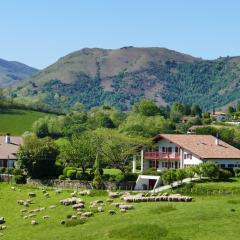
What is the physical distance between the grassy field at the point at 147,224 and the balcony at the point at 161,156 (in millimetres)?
37007

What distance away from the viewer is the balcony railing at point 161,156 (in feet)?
334

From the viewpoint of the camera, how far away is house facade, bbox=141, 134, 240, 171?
317ft

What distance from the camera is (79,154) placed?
10256cm

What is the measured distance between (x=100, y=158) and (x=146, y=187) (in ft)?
54.4

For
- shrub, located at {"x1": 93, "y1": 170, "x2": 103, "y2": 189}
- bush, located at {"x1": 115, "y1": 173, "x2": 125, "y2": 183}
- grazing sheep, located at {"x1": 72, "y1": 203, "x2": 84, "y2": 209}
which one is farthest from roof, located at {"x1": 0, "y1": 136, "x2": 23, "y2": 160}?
grazing sheep, located at {"x1": 72, "y1": 203, "x2": 84, "y2": 209}

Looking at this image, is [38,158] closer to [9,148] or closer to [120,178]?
[120,178]

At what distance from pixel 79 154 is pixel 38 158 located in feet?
27.3

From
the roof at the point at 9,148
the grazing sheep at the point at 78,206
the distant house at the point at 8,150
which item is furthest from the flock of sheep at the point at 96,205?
the roof at the point at 9,148

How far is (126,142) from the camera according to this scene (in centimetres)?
10900

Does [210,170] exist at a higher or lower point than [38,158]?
lower

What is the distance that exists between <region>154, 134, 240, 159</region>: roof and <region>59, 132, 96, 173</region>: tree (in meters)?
11.5

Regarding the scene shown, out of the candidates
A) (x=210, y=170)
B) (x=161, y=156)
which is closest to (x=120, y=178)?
(x=210, y=170)

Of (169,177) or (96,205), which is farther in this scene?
(169,177)

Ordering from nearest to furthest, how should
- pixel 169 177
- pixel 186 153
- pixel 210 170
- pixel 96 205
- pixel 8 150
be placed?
pixel 96 205 < pixel 169 177 < pixel 210 170 < pixel 186 153 < pixel 8 150
